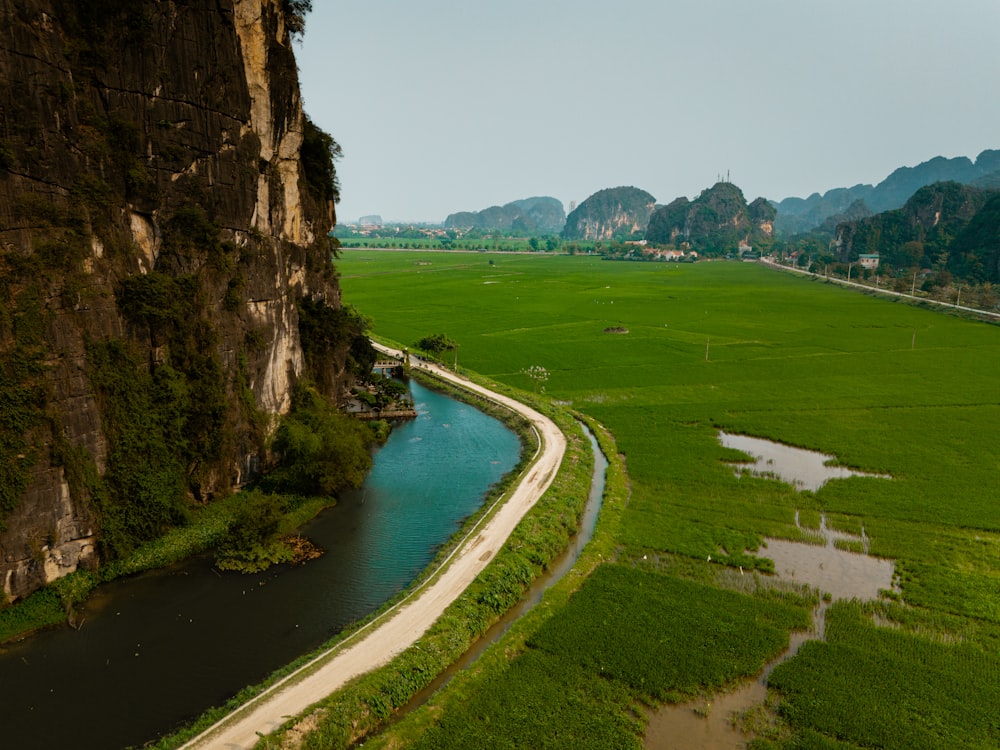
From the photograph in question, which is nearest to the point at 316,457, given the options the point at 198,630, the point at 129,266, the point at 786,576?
the point at 198,630

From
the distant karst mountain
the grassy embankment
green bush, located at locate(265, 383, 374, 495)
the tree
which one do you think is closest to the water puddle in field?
the grassy embankment

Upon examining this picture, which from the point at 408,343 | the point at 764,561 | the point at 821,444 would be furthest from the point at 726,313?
the point at 764,561

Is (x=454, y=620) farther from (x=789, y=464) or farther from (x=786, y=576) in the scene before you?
(x=789, y=464)

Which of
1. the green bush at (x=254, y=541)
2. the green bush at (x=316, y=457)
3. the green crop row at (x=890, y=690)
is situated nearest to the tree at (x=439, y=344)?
the green bush at (x=316, y=457)

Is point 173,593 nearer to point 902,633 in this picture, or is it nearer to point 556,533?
point 556,533

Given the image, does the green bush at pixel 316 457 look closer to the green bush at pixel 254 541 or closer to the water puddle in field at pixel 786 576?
the green bush at pixel 254 541
